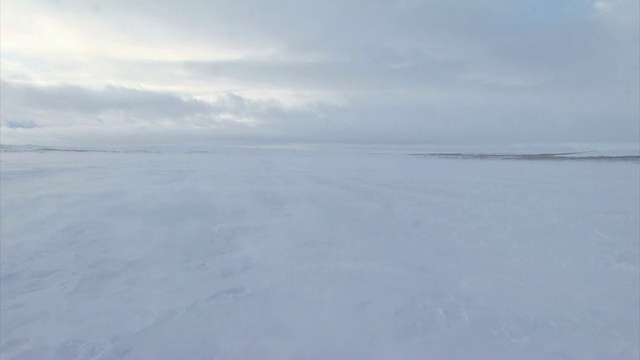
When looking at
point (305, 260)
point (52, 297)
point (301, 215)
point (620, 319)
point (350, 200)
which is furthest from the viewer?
point (350, 200)

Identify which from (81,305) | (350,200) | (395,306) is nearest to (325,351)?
(395,306)

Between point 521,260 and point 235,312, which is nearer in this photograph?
point 235,312

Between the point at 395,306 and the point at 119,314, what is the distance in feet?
9.13

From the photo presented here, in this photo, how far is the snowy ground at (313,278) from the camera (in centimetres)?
409

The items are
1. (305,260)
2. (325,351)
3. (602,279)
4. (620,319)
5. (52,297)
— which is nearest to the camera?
(325,351)

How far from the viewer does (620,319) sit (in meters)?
4.52

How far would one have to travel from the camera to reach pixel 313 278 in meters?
5.41

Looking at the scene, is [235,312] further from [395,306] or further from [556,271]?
[556,271]

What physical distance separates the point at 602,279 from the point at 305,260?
3.65 meters

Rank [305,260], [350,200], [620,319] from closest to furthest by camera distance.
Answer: [620,319] → [305,260] → [350,200]

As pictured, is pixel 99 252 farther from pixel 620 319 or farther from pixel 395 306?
pixel 620 319

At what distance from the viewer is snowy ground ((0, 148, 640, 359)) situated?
4.09 metres

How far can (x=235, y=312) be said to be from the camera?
459 cm

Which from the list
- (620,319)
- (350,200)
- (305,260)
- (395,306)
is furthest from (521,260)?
(350,200)
